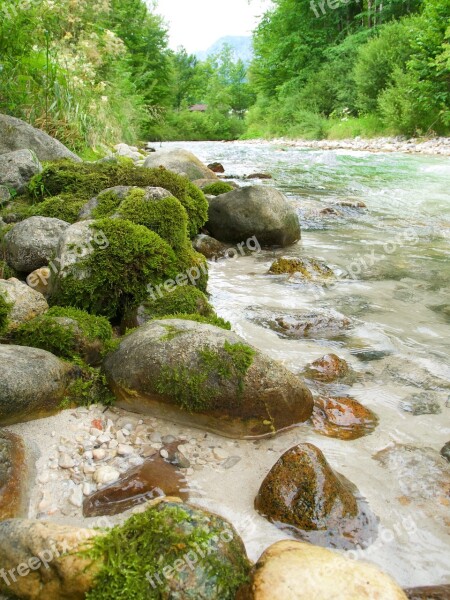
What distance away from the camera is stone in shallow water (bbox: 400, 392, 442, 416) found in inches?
108

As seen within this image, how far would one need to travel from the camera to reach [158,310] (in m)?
3.46

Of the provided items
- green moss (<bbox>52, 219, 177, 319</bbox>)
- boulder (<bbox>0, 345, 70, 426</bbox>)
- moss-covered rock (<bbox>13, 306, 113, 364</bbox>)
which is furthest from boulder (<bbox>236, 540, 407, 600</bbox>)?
green moss (<bbox>52, 219, 177, 319</bbox>)

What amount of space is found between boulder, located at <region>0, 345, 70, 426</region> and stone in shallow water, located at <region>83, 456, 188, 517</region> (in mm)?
580

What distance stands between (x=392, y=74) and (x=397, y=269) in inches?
837

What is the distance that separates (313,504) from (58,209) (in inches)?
158

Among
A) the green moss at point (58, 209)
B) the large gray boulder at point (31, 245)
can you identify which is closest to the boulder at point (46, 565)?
the large gray boulder at point (31, 245)

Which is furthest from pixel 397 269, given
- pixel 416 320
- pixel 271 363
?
pixel 271 363

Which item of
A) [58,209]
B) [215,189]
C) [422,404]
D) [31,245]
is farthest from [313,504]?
[215,189]

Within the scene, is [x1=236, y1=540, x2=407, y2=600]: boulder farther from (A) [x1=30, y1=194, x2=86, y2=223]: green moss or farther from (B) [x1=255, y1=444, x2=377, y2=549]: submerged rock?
(A) [x1=30, y1=194, x2=86, y2=223]: green moss

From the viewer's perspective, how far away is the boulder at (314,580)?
4.68 feet

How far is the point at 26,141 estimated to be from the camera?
6141mm

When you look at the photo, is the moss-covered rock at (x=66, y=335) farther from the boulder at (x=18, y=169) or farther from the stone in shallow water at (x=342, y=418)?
the boulder at (x=18, y=169)

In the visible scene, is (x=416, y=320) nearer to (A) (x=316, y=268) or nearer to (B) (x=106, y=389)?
(A) (x=316, y=268)

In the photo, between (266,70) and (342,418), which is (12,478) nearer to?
(342,418)
